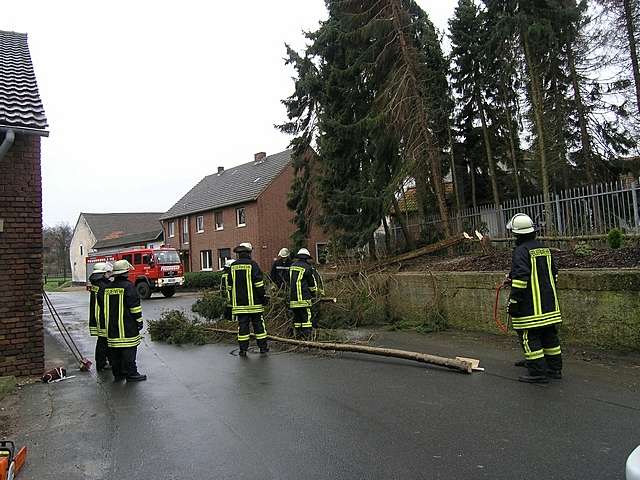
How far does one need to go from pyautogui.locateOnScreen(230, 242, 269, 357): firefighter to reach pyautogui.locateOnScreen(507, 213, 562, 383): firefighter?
4.22 metres

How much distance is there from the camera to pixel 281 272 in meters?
11.8

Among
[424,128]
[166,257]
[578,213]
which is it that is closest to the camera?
[578,213]

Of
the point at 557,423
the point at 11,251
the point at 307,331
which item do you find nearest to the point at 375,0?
the point at 307,331

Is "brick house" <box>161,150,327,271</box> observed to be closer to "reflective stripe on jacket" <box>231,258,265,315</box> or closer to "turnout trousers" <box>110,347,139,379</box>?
"reflective stripe on jacket" <box>231,258,265,315</box>

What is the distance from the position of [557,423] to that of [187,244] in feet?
Answer: 125

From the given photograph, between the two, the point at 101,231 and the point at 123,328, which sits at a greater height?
the point at 101,231

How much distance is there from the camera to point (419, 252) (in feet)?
45.7

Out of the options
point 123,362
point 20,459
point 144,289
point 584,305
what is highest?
point 144,289

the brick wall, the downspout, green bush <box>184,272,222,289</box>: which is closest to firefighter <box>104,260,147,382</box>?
the brick wall

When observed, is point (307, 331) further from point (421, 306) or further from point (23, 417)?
point (23, 417)

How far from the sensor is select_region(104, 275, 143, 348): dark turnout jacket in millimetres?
7367

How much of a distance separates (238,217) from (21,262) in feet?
90.0

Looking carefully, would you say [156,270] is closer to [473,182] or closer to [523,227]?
[473,182]

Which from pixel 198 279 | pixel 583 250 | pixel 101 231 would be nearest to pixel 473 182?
pixel 583 250
